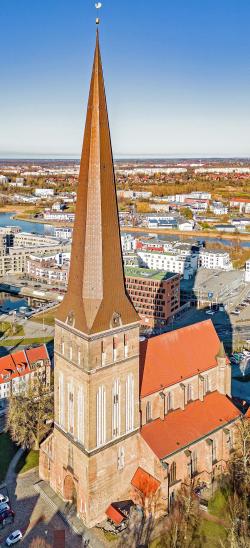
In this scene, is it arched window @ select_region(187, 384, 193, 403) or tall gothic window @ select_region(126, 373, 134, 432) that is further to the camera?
arched window @ select_region(187, 384, 193, 403)

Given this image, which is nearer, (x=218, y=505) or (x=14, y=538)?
(x=14, y=538)

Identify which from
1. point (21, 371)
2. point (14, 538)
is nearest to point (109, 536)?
point (14, 538)

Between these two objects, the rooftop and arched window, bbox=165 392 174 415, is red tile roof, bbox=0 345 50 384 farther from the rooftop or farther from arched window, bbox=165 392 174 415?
the rooftop

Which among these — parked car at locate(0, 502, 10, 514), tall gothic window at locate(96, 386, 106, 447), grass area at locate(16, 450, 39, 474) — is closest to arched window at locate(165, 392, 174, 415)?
tall gothic window at locate(96, 386, 106, 447)

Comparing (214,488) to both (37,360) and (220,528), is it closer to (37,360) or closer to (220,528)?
(220,528)

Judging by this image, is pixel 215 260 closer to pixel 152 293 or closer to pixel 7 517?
pixel 152 293

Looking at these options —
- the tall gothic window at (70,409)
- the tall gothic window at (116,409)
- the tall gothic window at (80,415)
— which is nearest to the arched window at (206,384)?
the tall gothic window at (116,409)
